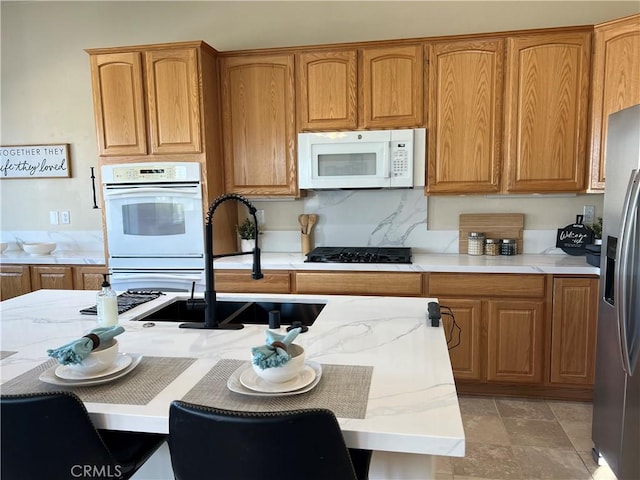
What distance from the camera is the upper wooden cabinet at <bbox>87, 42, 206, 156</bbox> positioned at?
2.99 meters

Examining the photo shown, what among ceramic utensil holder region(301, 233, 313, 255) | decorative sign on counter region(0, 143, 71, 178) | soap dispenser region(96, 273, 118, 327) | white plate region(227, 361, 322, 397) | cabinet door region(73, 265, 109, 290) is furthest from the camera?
decorative sign on counter region(0, 143, 71, 178)

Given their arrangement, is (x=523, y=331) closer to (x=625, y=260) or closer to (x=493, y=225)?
(x=493, y=225)

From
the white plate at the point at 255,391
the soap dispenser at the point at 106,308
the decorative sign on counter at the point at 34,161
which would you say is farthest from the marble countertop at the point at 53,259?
the white plate at the point at 255,391

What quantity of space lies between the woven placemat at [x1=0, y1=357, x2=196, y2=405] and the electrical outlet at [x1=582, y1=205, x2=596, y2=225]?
292 centimetres

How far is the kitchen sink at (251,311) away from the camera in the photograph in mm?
1981

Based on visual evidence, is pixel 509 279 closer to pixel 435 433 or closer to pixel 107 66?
pixel 435 433

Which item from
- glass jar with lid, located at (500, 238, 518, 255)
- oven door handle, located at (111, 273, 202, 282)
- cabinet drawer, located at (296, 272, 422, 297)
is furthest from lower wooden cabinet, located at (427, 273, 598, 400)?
oven door handle, located at (111, 273, 202, 282)

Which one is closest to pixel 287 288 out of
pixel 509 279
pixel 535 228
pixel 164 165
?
pixel 164 165

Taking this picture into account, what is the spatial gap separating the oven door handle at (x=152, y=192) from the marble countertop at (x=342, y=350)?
110cm

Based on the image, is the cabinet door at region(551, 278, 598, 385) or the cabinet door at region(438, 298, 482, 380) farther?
the cabinet door at region(438, 298, 482, 380)

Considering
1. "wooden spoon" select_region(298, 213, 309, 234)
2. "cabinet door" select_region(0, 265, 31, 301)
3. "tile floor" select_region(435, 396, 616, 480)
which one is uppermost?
"wooden spoon" select_region(298, 213, 309, 234)

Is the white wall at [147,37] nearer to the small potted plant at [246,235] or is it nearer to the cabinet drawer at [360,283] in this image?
the small potted plant at [246,235]

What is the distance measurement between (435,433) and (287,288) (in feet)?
7.07

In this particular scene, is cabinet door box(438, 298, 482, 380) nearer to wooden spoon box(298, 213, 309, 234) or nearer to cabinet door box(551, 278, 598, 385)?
cabinet door box(551, 278, 598, 385)
